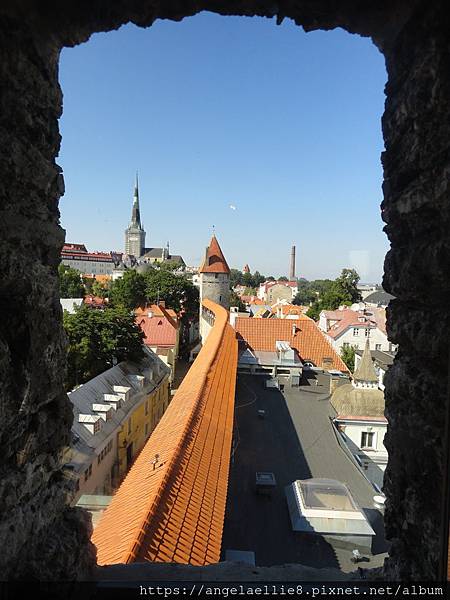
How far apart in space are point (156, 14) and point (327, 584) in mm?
3288

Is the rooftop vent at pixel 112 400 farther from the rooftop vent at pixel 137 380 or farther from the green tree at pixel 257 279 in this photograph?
the green tree at pixel 257 279

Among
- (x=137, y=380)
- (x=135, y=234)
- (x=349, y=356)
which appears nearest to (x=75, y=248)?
(x=135, y=234)

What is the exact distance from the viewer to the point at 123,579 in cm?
235

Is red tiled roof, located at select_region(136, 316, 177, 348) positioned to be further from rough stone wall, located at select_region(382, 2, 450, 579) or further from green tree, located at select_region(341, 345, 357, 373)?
rough stone wall, located at select_region(382, 2, 450, 579)

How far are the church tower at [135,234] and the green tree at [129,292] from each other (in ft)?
223

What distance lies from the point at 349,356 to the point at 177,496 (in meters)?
21.8

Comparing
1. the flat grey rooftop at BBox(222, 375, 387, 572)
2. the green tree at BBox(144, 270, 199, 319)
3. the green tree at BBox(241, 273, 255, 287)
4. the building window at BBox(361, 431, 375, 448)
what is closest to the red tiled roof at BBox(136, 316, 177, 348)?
the flat grey rooftop at BBox(222, 375, 387, 572)

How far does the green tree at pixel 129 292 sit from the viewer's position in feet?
121

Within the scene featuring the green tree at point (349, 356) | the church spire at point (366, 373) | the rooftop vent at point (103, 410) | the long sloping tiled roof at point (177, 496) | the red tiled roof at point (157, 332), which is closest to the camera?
the long sloping tiled roof at point (177, 496)

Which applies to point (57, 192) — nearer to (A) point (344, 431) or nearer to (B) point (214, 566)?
(B) point (214, 566)

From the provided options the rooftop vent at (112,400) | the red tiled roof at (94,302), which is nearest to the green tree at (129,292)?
the red tiled roof at (94,302)

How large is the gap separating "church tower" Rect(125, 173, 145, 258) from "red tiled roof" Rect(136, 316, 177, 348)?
8146cm

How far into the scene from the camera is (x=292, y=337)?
21375 millimetres

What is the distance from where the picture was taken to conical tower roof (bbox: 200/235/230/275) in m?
34.6
